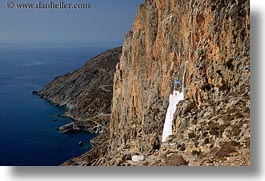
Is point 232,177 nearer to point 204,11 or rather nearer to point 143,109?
point 204,11

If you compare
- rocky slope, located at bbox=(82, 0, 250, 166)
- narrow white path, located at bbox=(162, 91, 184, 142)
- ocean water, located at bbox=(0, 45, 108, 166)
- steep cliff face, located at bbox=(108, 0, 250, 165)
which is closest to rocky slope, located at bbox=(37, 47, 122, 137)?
steep cliff face, located at bbox=(108, 0, 250, 165)

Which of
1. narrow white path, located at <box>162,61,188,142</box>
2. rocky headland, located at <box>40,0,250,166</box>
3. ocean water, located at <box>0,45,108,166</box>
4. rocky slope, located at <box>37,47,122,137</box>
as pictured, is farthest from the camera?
rocky slope, located at <box>37,47,122,137</box>

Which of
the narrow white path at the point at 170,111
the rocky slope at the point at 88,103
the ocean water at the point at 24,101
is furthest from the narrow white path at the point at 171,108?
the rocky slope at the point at 88,103

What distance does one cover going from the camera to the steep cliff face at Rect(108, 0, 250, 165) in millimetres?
8734

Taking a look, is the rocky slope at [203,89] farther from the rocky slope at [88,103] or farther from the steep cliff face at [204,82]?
the rocky slope at [88,103]

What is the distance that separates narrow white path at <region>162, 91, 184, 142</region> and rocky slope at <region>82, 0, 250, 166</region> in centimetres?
22

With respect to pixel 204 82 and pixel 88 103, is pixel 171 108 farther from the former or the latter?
pixel 88 103

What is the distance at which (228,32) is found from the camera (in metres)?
9.84

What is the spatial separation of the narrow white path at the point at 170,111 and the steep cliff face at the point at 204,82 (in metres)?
0.24

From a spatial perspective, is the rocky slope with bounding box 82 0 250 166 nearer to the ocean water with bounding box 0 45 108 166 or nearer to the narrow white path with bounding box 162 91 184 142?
the narrow white path with bounding box 162 91 184 142

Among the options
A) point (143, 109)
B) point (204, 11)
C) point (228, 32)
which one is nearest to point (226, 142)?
point (228, 32)

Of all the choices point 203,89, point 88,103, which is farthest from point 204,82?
point 88,103

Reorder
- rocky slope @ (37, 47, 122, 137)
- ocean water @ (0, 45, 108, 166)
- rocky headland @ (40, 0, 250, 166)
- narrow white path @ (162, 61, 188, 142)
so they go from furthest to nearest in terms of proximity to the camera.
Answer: rocky slope @ (37, 47, 122, 137) → narrow white path @ (162, 61, 188, 142) → ocean water @ (0, 45, 108, 166) → rocky headland @ (40, 0, 250, 166)

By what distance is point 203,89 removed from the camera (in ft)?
32.9
